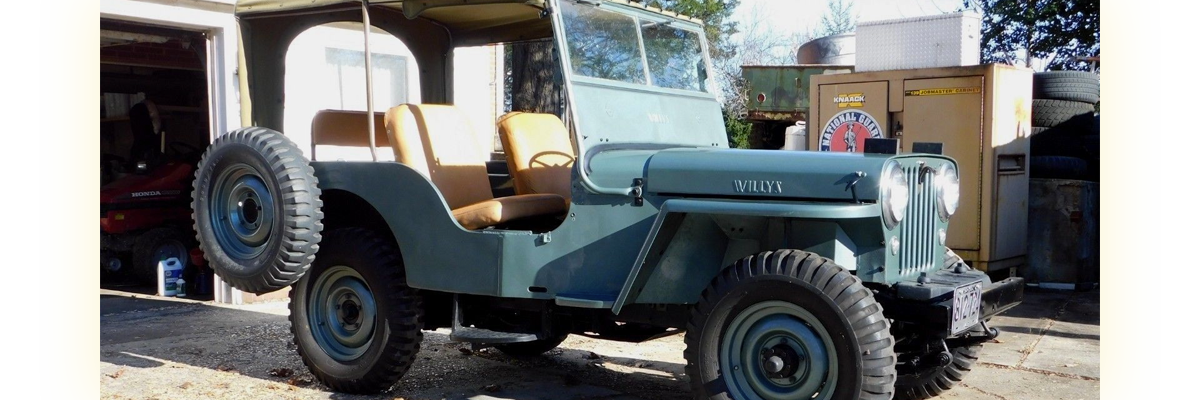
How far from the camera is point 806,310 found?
429 cm

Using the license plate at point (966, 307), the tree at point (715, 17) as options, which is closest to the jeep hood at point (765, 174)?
the license plate at point (966, 307)

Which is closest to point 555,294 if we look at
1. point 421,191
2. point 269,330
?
point 421,191

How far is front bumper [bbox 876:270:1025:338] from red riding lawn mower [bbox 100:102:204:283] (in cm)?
784

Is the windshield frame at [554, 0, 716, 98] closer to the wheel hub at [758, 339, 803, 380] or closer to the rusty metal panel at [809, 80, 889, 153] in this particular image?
the wheel hub at [758, 339, 803, 380]

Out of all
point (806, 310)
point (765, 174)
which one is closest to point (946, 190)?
point (765, 174)

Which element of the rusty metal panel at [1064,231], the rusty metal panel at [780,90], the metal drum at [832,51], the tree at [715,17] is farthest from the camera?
the tree at [715,17]

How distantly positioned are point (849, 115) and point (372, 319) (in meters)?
5.12

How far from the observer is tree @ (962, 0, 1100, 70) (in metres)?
19.7

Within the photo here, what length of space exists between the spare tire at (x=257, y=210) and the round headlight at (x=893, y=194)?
9.21ft

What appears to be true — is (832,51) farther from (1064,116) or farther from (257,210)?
Answer: (257,210)

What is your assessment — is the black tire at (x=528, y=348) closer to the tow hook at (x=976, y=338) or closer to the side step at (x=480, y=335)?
the side step at (x=480, y=335)

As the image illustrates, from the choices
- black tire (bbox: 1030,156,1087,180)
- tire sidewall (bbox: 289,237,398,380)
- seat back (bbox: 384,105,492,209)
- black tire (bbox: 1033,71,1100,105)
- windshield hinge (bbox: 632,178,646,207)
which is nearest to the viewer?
windshield hinge (bbox: 632,178,646,207)

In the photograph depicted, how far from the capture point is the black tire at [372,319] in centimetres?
555

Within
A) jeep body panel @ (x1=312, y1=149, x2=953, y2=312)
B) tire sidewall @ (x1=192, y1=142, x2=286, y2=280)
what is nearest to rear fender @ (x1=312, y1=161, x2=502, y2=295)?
jeep body panel @ (x1=312, y1=149, x2=953, y2=312)
